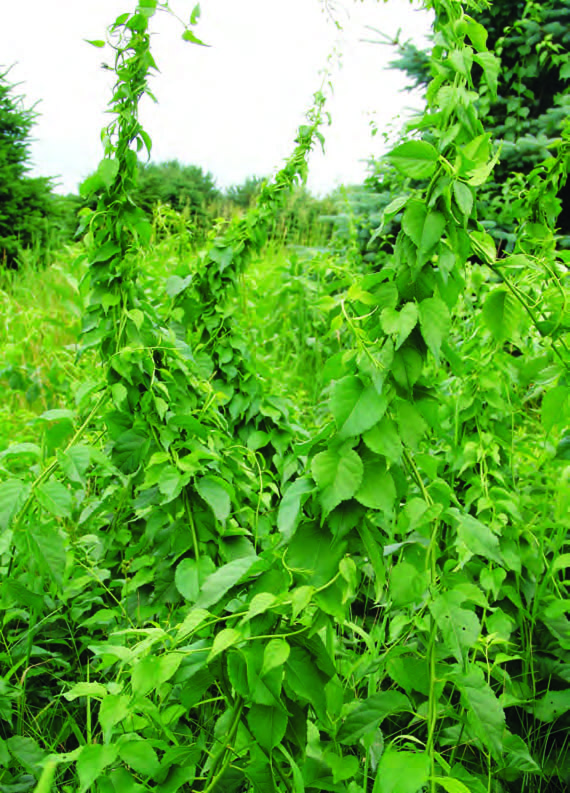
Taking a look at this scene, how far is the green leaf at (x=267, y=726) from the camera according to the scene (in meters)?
0.84

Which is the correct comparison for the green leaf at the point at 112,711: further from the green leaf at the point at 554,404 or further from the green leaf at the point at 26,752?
the green leaf at the point at 554,404

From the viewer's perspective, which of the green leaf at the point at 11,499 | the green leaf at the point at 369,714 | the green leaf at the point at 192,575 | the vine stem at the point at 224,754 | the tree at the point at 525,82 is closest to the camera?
the vine stem at the point at 224,754

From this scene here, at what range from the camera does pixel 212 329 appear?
7.43 feet

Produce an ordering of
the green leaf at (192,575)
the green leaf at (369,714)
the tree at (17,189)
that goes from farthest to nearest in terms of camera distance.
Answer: the tree at (17,189), the green leaf at (192,575), the green leaf at (369,714)

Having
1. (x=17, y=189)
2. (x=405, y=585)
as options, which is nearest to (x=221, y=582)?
(x=405, y=585)

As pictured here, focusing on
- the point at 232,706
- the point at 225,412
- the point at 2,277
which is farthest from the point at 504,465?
the point at 2,277

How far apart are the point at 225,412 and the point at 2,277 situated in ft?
18.5

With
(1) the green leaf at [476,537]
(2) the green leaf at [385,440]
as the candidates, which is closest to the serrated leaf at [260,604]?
(2) the green leaf at [385,440]

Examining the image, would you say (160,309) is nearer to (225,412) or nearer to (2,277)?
(225,412)

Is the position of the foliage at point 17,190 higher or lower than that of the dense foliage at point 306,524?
higher

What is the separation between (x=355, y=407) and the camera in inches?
33.8

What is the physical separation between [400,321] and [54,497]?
74 cm

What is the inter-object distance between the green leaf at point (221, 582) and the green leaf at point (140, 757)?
272mm

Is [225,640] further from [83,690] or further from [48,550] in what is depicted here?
[48,550]
